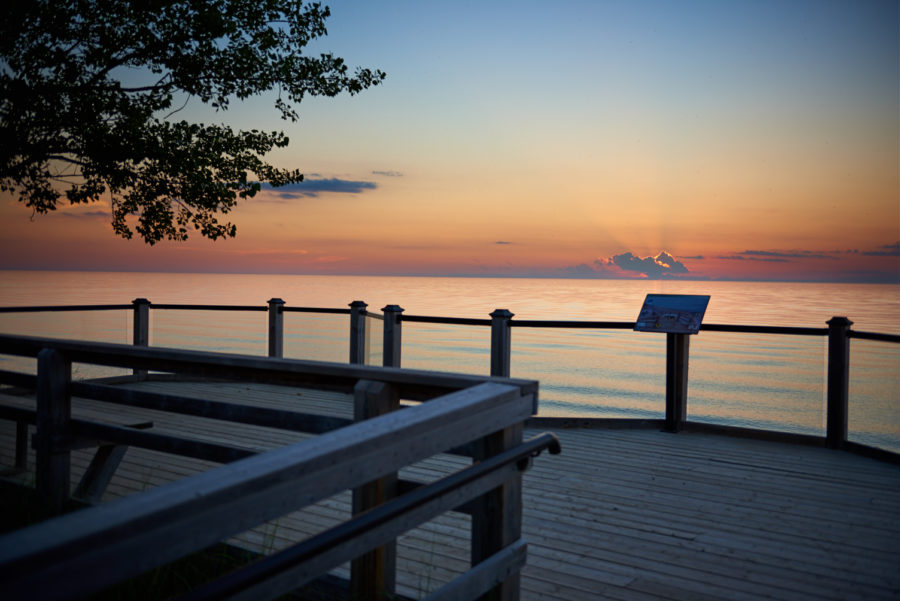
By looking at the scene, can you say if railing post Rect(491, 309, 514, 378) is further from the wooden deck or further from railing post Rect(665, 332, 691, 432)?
railing post Rect(665, 332, 691, 432)

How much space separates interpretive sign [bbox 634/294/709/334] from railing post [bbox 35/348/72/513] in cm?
527

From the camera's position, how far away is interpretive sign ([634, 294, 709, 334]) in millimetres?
6977

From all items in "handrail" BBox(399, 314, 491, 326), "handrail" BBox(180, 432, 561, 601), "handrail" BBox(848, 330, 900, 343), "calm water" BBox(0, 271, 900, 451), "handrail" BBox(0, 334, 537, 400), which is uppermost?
"handrail" BBox(0, 334, 537, 400)

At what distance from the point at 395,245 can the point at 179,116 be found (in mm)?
52849

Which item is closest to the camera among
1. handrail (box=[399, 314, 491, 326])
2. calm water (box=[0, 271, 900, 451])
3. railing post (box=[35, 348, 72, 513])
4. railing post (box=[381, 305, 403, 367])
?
railing post (box=[35, 348, 72, 513])

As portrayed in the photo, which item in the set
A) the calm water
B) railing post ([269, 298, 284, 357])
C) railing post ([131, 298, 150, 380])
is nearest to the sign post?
the calm water

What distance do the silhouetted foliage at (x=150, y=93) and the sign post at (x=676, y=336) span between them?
7.01 metres

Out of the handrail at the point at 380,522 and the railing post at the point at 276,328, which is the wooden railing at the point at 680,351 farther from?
the handrail at the point at 380,522

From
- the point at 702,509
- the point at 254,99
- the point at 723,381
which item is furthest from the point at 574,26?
the point at 723,381

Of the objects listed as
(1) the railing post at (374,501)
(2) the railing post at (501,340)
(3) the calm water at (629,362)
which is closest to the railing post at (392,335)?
(3) the calm water at (629,362)

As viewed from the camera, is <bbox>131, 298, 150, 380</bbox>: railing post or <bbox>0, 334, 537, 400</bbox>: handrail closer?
<bbox>0, 334, 537, 400</bbox>: handrail

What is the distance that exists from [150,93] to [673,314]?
342 inches

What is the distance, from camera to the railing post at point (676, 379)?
7086mm

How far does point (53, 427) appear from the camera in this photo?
10.9ft
